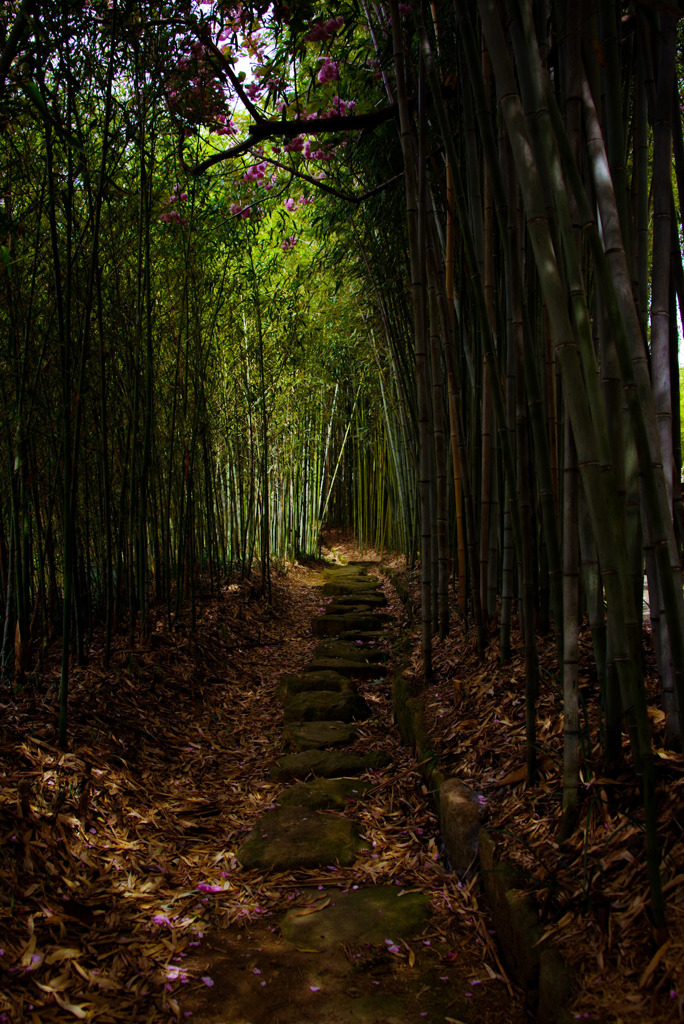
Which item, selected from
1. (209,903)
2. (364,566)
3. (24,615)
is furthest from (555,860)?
(364,566)

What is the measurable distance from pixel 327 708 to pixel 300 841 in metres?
1.00

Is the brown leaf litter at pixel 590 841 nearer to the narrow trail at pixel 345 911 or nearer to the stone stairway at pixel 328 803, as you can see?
the narrow trail at pixel 345 911

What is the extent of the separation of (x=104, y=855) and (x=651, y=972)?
129 cm

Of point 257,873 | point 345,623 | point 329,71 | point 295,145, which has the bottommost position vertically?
point 257,873

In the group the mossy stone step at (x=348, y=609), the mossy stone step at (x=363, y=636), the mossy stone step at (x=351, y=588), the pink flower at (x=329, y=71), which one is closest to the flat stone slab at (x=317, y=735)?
the mossy stone step at (x=363, y=636)

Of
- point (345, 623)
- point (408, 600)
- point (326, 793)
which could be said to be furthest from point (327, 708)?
point (345, 623)

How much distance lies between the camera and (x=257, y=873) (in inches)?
64.7

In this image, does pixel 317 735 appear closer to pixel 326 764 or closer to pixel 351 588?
pixel 326 764

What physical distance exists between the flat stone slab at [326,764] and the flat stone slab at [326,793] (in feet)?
0.25

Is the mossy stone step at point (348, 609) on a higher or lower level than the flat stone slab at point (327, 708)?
higher

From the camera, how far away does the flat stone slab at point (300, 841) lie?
66.0 inches

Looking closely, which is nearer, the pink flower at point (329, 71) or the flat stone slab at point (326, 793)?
the flat stone slab at point (326, 793)

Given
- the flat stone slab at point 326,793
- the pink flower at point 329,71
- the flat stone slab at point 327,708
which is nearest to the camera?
the flat stone slab at point 326,793

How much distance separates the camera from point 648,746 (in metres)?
1.03
